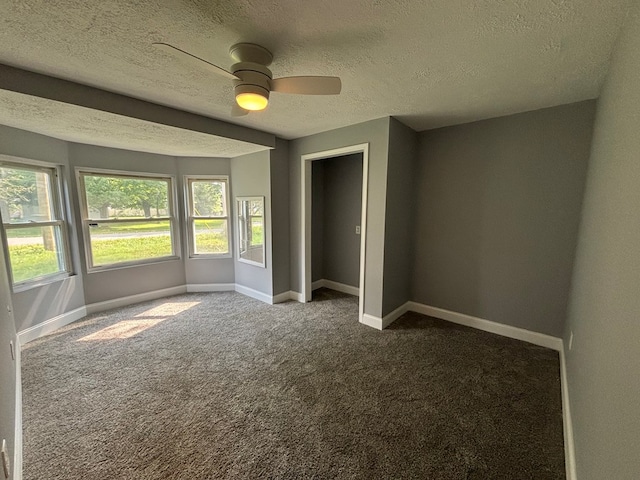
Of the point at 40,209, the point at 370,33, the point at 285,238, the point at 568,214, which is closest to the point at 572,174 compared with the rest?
the point at 568,214

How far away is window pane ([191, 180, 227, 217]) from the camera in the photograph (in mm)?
4387

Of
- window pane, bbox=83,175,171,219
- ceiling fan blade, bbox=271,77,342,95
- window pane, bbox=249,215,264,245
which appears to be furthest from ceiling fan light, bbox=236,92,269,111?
window pane, bbox=83,175,171,219

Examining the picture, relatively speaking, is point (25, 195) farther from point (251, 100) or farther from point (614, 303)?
point (614, 303)

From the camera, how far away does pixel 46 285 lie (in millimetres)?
3055

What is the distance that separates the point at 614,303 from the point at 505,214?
1994 millimetres

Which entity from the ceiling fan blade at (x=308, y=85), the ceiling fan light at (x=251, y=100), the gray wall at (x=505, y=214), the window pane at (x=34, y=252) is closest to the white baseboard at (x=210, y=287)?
the window pane at (x=34, y=252)

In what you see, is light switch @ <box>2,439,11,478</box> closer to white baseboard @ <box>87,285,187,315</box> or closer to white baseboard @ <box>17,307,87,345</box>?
white baseboard @ <box>17,307,87,345</box>

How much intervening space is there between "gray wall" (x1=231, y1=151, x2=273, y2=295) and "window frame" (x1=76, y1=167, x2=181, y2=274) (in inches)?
37.7

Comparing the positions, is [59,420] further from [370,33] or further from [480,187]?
[480,187]

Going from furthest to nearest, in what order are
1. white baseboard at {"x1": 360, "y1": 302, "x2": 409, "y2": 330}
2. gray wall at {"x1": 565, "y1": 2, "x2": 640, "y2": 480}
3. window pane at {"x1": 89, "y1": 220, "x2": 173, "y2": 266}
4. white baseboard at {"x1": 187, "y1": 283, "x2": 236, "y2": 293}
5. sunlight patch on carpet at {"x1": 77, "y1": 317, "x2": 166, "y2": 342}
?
white baseboard at {"x1": 187, "y1": 283, "x2": 236, "y2": 293} < window pane at {"x1": 89, "y1": 220, "x2": 173, "y2": 266} < white baseboard at {"x1": 360, "y1": 302, "x2": 409, "y2": 330} < sunlight patch on carpet at {"x1": 77, "y1": 317, "x2": 166, "y2": 342} < gray wall at {"x1": 565, "y1": 2, "x2": 640, "y2": 480}

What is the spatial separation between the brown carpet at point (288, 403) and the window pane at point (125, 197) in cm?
159

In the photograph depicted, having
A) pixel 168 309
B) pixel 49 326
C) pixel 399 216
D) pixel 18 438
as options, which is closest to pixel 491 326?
pixel 399 216

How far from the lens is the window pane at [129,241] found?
3.64m

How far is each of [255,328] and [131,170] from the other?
2.95 metres
